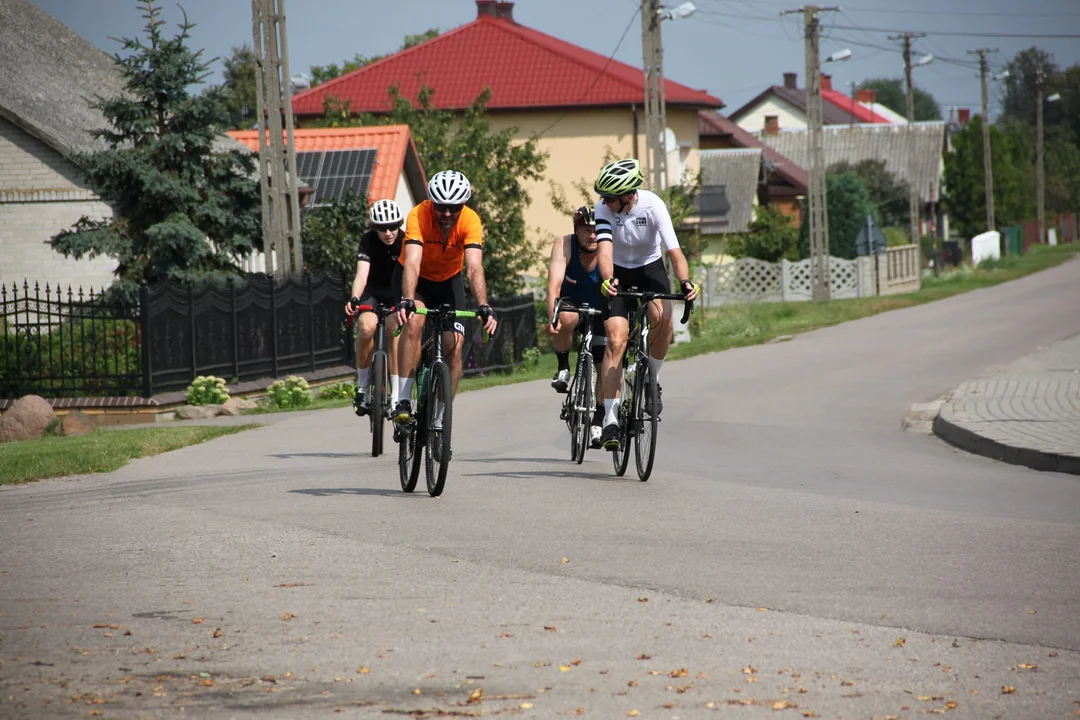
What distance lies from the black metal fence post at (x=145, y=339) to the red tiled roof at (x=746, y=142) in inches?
1863

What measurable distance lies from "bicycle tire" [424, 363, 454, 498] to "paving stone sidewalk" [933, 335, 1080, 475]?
5.12m

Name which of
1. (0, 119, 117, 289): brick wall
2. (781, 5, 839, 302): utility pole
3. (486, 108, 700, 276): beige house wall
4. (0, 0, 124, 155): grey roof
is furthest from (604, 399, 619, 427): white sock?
(486, 108, 700, 276): beige house wall

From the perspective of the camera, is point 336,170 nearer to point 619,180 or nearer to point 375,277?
point 375,277

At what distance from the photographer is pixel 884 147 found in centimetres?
8575

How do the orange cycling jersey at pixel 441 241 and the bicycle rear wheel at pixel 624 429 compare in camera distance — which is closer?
the orange cycling jersey at pixel 441 241

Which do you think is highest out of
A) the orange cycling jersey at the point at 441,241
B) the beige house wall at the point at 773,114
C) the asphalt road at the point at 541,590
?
the beige house wall at the point at 773,114

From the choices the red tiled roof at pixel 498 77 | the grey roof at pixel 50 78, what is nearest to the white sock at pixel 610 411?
the grey roof at pixel 50 78

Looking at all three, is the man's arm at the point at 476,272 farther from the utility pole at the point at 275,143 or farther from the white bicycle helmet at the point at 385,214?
the utility pole at the point at 275,143

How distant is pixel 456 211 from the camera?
30.4 ft

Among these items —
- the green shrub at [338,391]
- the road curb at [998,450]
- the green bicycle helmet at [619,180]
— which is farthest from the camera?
the green shrub at [338,391]

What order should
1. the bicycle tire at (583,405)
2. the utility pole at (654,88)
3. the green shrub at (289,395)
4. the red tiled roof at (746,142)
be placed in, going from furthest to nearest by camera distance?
the red tiled roof at (746,142)
the utility pole at (654,88)
the green shrub at (289,395)
the bicycle tire at (583,405)

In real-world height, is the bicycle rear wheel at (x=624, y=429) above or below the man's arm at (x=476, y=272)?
below

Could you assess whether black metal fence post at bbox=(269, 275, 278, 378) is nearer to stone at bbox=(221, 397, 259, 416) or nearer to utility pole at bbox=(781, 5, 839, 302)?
stone at bbox=(221, 397, 259, 416)

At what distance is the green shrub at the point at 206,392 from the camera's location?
18.6 meters
